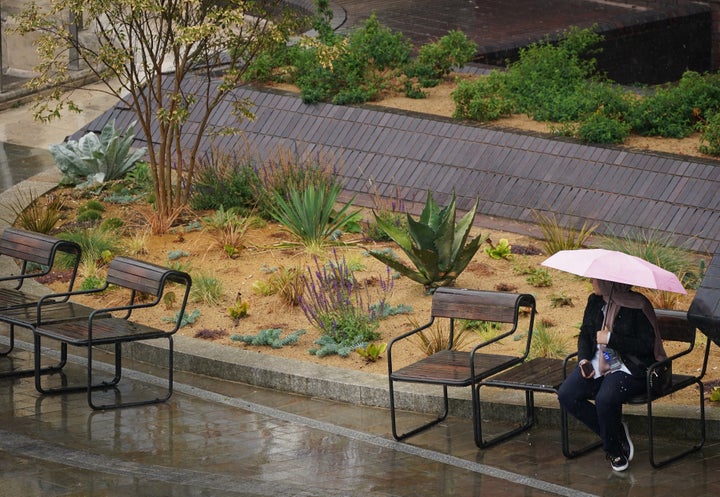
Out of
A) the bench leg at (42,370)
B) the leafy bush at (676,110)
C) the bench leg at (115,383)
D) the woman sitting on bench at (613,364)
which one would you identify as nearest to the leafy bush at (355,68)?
the leafy bush at (676,110)

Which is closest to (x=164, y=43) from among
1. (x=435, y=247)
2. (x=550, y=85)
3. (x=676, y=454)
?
(x=435, y=247)

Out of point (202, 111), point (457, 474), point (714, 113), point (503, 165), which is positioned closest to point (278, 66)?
point (202, 111)

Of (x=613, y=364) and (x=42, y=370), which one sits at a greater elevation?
(x=613, y=364)

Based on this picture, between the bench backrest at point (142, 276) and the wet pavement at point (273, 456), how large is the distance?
0.73 metres

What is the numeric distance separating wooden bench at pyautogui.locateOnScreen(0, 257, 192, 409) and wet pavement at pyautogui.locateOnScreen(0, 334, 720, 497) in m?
0.18

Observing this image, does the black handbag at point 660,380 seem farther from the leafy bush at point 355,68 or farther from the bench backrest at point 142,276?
the leafy bush at point 355,68

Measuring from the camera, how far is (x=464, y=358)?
845 cm

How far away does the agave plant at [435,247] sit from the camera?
34.2 ft

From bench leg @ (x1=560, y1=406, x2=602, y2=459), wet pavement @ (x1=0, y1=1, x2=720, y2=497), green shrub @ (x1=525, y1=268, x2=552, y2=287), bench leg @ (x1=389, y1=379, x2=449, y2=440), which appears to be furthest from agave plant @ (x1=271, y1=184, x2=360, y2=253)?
bench leg @ (x1=560, y1=406, x2=602, y2=459)

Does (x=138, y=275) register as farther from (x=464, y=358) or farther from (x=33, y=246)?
(x=464, y=358)

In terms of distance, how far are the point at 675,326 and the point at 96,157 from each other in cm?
776

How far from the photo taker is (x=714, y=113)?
1338 centimetres

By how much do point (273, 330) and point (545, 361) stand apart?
7.74 feet

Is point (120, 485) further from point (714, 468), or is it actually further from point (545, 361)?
point (714, 468)
